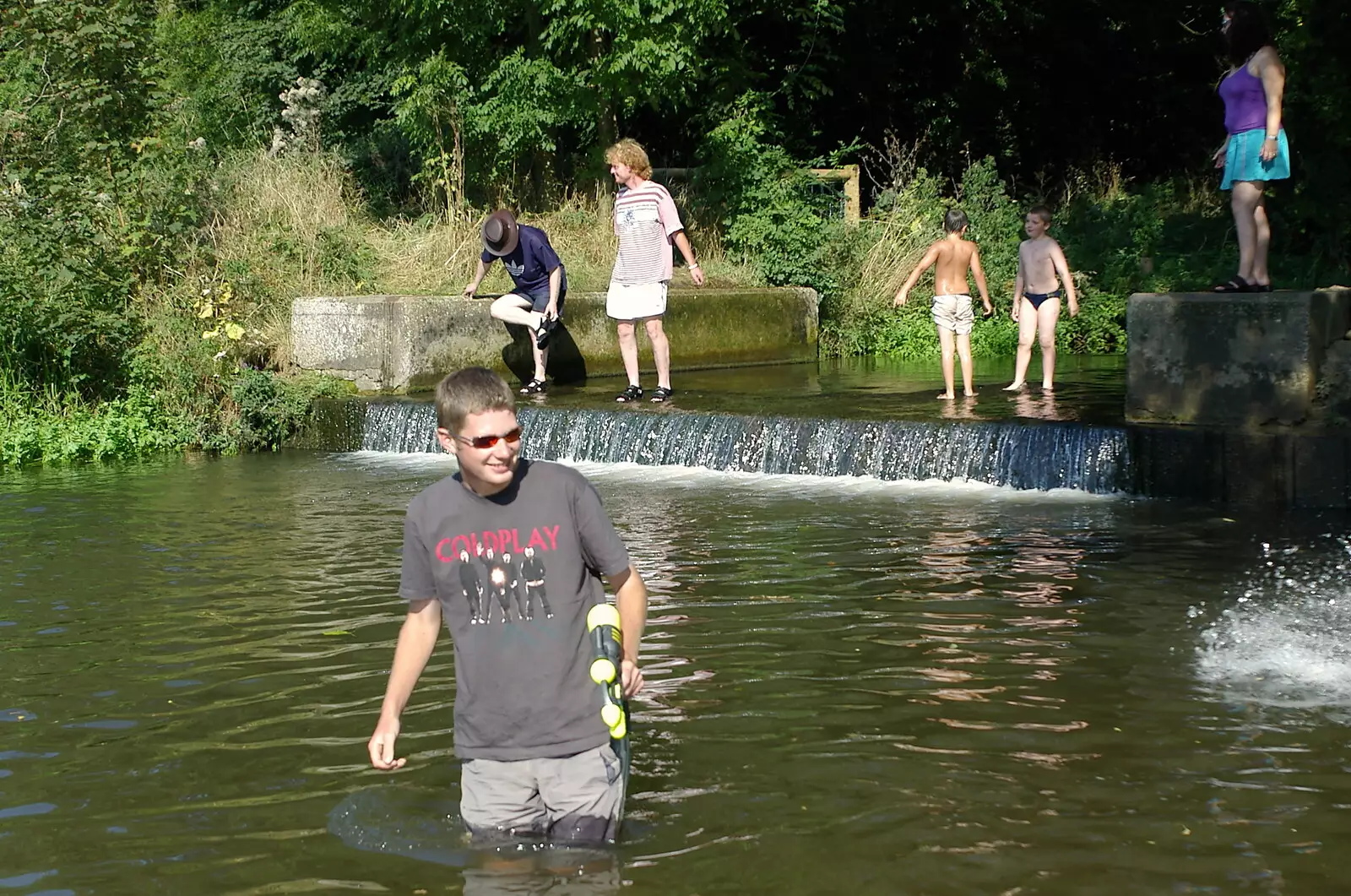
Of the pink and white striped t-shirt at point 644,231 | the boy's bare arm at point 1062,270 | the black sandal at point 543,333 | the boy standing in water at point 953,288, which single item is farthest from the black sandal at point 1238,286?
the black sandal at point 543,333

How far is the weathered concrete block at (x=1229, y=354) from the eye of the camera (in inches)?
430

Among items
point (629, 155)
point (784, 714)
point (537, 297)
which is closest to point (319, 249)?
point (537, 297)

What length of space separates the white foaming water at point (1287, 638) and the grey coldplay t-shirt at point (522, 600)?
307 cm

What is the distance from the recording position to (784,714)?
6266mm

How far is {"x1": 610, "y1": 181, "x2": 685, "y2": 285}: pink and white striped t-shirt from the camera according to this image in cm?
1418

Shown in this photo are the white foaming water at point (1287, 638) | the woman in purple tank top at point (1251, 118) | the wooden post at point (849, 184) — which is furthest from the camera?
the wooden post at point (849, 184)

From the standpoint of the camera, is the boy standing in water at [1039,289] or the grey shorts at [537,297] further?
the grey shorts at [537,297]

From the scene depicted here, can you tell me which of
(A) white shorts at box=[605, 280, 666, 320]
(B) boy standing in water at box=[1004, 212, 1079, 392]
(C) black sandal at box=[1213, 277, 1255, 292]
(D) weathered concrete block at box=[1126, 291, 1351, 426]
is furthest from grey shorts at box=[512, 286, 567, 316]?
(C) black sandal at box=[1213, 277, 1255, 292]

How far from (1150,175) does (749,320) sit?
1483 cm

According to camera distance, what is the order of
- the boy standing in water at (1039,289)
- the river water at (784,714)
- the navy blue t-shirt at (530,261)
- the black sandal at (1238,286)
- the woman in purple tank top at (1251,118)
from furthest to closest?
1. the navy blue t-shirt at (530,261)
2. the boy standing in water at (1039,289)
3. the black sandal at (1238,286)
4. the woman in purple tank top at (1251,118)
5. the river water at (784,714)

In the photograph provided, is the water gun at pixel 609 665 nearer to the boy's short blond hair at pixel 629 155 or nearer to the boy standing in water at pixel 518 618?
the boy standing in water at pixel 518 618

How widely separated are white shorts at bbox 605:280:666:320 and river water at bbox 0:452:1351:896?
4.32 metres

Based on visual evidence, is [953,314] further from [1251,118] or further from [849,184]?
[849,184]

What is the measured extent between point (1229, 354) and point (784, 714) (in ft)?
20.3
